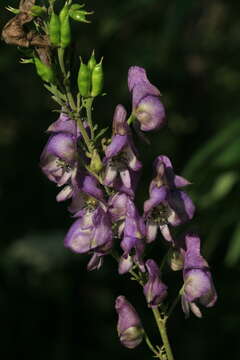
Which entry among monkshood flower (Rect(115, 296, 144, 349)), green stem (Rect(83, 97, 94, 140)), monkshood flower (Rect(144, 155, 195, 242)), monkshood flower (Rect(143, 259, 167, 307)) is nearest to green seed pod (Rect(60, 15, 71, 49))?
green stem (Rect(83, 97, 94, 140))

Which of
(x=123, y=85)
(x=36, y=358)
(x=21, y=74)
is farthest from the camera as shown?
(x=21, y=74)

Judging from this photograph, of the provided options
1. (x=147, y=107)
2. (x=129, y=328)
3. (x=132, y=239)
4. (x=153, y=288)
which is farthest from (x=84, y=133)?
(x=129, y=328)

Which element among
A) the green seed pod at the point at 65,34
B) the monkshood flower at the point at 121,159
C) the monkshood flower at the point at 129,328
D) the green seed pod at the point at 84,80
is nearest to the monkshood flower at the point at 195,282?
the monkshood flower at the point at 129,328

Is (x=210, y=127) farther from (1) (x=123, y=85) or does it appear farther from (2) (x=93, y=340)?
(2) (x=93, y=340)

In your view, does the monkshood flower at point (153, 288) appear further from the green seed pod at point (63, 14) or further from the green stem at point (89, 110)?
the green seed pod at point (63, 14)

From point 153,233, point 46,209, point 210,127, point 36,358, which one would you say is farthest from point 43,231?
point 153,233

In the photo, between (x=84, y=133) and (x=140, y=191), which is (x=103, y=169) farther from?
(x=140, y=191)

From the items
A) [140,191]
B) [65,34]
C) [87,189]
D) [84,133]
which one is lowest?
[140,191]
